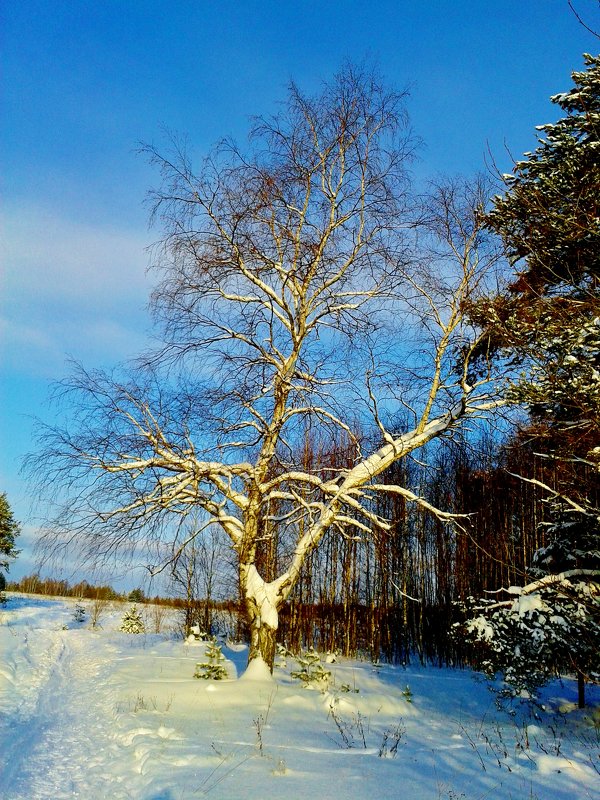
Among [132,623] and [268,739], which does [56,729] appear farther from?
[132,623]

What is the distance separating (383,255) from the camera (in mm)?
9898

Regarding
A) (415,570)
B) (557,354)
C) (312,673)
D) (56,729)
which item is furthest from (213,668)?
(415,570)

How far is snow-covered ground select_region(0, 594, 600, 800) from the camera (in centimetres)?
452

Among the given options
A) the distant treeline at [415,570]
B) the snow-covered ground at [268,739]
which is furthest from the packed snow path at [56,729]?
the distant treeline at [415,570]

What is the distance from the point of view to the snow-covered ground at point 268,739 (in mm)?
4520

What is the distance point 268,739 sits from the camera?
6027 millimetres

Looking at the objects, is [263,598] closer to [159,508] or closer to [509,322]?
[159,508]

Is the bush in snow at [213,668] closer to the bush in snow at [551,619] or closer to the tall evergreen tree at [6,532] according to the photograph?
the bush in snow at [551,619]

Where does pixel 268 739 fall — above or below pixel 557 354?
below

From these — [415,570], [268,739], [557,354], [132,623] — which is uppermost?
[557,354]

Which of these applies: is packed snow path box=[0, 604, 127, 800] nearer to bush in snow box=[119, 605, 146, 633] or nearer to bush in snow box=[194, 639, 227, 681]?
bush in snow box=[194, 639, 227, 681]

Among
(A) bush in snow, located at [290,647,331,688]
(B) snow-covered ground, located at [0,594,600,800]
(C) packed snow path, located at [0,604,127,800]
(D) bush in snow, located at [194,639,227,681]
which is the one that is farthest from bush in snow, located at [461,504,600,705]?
(C) packed snow path, located at [0,604,127,800]

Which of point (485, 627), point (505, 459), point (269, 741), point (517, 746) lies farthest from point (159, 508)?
point (505, 459)

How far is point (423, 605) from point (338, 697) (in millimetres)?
9953
